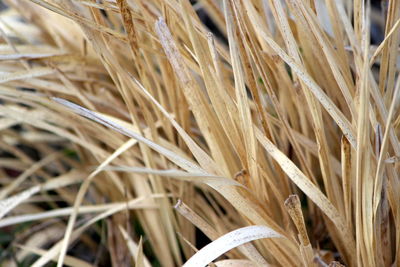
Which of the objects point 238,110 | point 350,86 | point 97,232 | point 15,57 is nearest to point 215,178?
point 238,110

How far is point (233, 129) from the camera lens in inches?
23.8

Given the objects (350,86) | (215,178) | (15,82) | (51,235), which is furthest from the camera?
(51,235)

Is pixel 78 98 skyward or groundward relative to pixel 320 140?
skyward

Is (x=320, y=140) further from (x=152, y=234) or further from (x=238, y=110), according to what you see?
(x=152, y=234)

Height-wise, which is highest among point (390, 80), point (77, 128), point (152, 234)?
point (77, 128)

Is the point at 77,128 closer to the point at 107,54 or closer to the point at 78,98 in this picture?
the point at 78,98

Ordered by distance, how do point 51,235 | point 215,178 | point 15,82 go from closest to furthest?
1. point 215,178
2. point 15,82
3. point 51,235

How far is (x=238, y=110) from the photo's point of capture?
1.94 feet

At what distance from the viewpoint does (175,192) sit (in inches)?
32.0

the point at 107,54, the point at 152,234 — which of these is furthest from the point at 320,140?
the point at 152,234

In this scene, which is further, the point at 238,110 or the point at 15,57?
the point at 15,57

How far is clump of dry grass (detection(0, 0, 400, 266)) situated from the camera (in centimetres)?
55

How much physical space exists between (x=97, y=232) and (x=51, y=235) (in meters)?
0.09

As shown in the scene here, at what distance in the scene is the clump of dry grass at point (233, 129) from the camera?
0.55 metres
